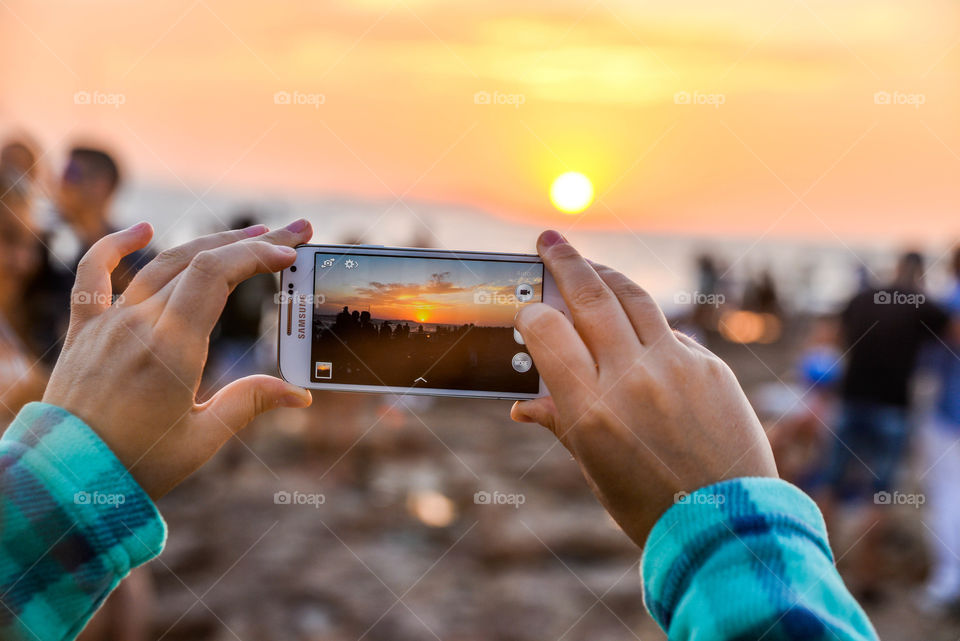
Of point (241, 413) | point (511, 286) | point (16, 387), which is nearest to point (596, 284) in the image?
→ point (511, 286)

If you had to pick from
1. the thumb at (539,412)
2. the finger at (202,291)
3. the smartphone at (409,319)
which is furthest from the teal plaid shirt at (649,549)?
the smartphone at (409,319)

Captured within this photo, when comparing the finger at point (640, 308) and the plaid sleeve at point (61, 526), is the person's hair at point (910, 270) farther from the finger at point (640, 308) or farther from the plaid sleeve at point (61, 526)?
the plaid sleeve at point (61, 526)

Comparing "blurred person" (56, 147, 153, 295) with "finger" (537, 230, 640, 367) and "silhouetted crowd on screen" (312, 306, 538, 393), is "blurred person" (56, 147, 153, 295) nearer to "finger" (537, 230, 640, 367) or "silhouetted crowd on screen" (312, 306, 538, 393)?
"silhouetted crowd on screen" (312, 306, 538, 393)

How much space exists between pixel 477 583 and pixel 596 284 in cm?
404

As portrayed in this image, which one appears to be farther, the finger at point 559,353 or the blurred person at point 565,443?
the finger at point 559,353

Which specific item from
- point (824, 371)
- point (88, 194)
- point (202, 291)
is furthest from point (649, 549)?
point (824, 371)

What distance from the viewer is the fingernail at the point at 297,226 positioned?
1761 millimetres

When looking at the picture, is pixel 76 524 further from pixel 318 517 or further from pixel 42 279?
pixel 318 517

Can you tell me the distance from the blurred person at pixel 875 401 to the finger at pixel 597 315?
16.6 feet

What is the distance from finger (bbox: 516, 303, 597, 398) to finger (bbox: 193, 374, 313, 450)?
27.5 inches

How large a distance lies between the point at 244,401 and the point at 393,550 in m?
3.92

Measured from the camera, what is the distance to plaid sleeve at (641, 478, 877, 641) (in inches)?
31.7

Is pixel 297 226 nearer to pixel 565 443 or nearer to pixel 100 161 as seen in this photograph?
pixel 565 443

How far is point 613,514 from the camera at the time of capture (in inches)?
48.6
